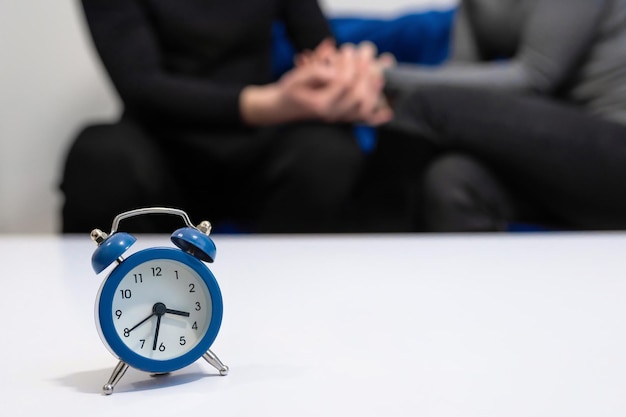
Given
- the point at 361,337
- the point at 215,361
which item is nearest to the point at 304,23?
the point at 361,337

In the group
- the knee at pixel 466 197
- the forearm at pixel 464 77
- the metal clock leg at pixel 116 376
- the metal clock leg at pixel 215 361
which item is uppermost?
the metal clock leg at pixel 116 376

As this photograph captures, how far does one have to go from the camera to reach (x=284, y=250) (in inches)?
43.6

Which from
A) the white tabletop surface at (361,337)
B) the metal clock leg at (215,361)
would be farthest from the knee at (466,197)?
the metal clock leg at (215,361)

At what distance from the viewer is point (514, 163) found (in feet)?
4.70

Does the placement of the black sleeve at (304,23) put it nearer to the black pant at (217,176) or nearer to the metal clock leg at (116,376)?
the black pant at (217,176)

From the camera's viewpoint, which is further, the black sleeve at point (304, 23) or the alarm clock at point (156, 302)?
the black sleeve at point (304, 23)

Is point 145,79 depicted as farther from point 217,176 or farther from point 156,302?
point 156,302

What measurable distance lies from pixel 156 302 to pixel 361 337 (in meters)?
0.22

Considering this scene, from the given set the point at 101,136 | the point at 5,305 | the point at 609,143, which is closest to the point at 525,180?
the point at 609,143

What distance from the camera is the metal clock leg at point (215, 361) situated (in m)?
0.57

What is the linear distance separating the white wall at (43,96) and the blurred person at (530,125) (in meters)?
0.38

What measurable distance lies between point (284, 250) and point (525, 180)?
57cm

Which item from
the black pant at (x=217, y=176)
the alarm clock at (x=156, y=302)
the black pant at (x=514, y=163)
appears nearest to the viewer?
the alarm clock at (x=156, y=302)

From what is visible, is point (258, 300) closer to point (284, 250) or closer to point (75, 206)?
point (284, 250)
